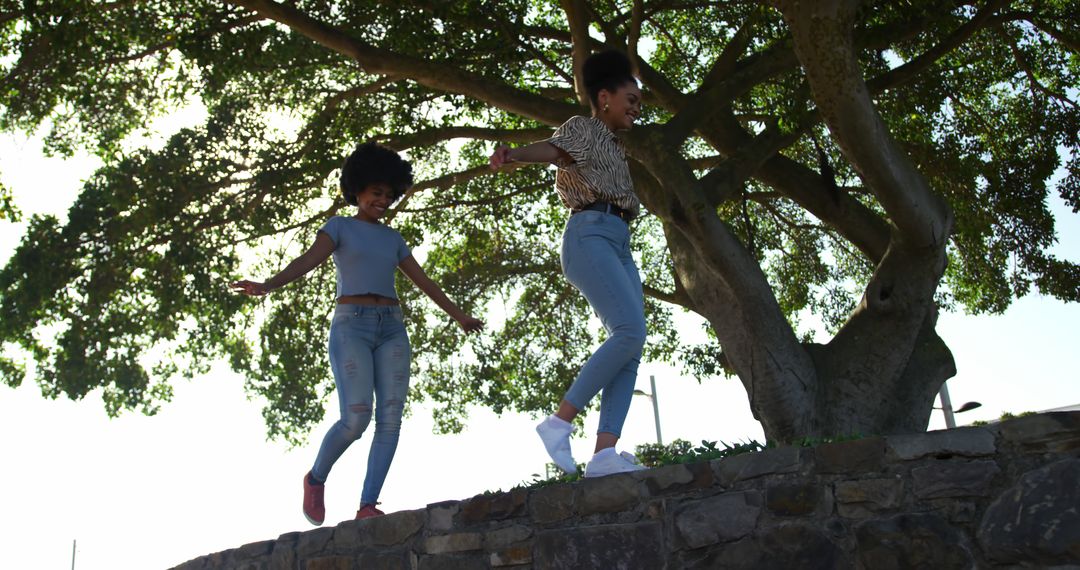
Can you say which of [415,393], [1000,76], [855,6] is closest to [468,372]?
[415,393]

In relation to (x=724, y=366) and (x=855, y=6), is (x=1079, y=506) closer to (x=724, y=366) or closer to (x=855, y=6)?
(x=855, y=6)

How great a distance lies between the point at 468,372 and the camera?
45.1 ft

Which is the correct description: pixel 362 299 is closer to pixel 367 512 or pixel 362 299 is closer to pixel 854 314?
pixel 367 512

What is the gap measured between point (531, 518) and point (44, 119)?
8.19 metres

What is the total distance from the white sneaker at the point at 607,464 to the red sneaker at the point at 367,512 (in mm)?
1217

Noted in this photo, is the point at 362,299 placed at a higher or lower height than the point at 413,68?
lower

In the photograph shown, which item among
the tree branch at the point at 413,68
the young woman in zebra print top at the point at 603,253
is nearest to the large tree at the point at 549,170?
the tree branch at the point at 413,68

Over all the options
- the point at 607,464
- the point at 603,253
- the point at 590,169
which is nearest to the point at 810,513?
the point at 607,464

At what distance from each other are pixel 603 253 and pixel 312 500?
2.04 m

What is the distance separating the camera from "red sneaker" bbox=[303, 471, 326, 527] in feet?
17.3

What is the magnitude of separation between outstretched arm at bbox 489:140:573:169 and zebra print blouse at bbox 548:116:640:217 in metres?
0.04

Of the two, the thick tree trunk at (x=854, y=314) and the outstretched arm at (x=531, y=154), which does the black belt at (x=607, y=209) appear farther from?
the thick tree trunk at (x=854, y=314)

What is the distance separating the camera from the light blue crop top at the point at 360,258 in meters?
5.08

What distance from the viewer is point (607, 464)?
4.53 metres
